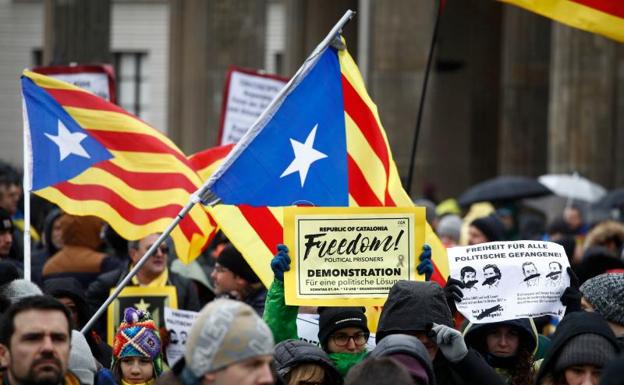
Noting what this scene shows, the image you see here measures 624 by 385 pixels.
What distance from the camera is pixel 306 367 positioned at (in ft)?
27.6

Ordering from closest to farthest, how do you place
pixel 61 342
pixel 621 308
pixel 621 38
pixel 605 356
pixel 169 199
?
1. pixel 61 342
2. pixel 605 356
3. pixel 621 308
4. pixel 621 38
5. pixel 169 199

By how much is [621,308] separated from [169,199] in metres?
3.45

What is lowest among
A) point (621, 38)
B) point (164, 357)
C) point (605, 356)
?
point (164, 357)

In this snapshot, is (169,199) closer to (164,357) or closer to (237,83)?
(164,357)

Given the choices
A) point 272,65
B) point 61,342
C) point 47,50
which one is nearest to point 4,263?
point 61,342

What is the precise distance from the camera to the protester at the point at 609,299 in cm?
852

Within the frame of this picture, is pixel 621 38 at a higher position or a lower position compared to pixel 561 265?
higher

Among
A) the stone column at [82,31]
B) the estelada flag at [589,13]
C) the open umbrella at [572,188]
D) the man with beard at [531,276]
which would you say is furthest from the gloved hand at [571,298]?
the open umbrella at [572,188]

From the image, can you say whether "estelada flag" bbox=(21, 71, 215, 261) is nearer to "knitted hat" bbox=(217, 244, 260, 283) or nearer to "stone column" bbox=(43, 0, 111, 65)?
"knitted hat" bbox=(217, 244, 260, 283)

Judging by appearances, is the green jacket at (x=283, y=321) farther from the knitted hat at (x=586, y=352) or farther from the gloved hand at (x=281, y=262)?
the knitted hat at (x=586, y=352)

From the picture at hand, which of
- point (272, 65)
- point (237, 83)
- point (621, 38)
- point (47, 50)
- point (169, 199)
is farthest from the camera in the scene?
point (272, 65)

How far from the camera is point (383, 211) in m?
8.95

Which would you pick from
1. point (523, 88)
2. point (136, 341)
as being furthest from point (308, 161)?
point (523, 88)

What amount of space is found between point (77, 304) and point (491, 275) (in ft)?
8.22
